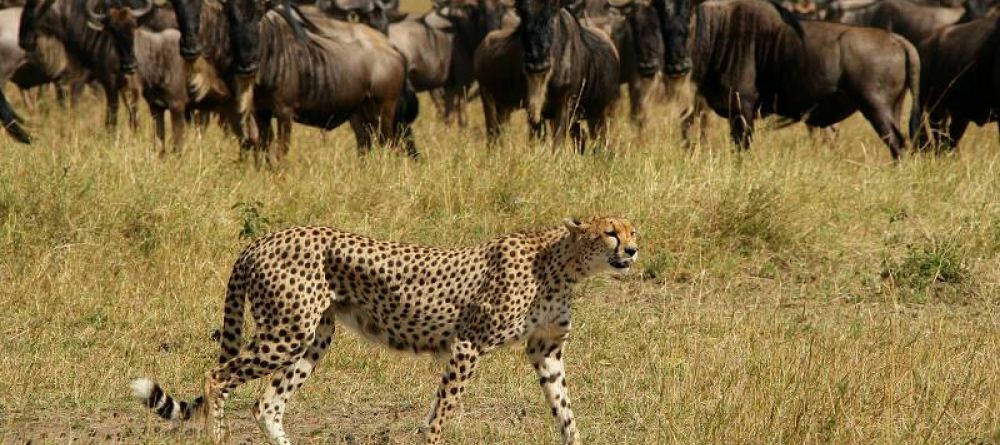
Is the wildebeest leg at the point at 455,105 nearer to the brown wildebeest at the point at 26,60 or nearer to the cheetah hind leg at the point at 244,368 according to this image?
the brown wildebeest at the point at 26,60

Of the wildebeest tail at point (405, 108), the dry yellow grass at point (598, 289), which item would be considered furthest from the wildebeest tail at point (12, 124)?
the wildebeest tail at point (405, 108)

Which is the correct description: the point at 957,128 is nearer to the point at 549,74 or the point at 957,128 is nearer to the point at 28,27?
the point at 549,74

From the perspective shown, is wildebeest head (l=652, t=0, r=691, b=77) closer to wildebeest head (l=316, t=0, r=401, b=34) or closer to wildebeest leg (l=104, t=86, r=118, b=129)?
wildebeest leg (l=104, t=86, r=118, b=129)

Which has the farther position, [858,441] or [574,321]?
[574,321]

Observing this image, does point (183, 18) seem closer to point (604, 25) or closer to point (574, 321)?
point (574, 321)

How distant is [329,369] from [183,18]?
6.25 m

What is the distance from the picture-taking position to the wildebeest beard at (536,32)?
40.3 feet

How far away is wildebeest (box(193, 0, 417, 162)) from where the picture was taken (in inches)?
489

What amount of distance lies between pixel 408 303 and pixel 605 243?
2.20 ft

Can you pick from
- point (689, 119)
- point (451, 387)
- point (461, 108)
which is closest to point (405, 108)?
point (689, 119)

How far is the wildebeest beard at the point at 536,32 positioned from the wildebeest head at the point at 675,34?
2.61 feet

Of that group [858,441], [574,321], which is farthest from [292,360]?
[574,321]

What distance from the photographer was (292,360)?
5777 millimetres

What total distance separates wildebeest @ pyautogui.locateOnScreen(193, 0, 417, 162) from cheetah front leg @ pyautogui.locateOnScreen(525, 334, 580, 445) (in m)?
6.24
